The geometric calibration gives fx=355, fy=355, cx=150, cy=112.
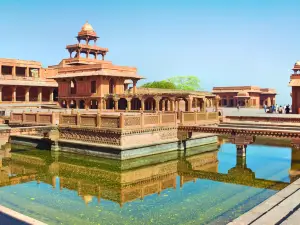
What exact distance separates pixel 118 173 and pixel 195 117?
760 cm

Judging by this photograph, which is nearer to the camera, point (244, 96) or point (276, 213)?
point (276, 213)

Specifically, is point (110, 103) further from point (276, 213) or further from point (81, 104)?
point (276, 213)

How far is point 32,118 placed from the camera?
2236 centimetres

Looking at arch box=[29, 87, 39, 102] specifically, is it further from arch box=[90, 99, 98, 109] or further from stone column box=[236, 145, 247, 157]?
stone column box=[236, 145, 247, 157]

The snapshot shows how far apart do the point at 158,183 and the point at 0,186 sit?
6085 millimetres

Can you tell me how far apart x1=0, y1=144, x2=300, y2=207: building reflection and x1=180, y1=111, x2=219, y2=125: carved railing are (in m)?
1.88

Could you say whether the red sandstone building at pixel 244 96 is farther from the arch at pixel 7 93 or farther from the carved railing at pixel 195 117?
the carved railing at pixel 195 117

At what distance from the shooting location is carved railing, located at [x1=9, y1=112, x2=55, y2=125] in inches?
827

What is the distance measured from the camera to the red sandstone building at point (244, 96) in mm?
63888

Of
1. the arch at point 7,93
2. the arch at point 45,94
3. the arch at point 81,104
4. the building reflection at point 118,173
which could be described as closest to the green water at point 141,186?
the building reflection at point 118,173

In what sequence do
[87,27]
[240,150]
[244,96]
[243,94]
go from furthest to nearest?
1. [243,94]
2. [244,96]
3. [87,27]
4. [240,150]

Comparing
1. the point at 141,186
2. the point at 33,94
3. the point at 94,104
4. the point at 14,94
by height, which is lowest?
the point at 141,186

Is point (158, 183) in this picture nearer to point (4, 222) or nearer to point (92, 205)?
point (92, 205)

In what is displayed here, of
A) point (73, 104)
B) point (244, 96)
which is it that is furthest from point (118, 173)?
point (244, 96)
